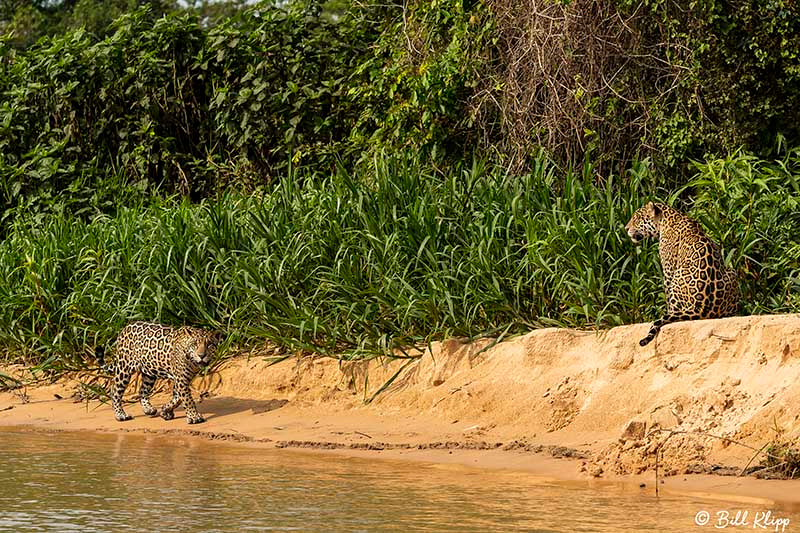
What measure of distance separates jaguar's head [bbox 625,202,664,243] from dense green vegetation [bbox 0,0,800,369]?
0.94 feet

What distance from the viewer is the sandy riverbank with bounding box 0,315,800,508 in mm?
7238

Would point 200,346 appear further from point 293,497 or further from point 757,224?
point 757,224

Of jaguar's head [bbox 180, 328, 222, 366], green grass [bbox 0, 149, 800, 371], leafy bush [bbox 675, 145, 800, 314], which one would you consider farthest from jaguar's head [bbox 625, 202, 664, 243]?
jaguar's head [bbox 180, 328, 222, 366]

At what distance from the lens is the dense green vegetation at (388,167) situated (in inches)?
363

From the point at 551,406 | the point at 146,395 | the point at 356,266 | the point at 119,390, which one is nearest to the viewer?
the point at 551,406

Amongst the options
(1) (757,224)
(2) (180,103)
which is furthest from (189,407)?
(2) (180,103)

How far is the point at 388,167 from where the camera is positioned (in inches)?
420

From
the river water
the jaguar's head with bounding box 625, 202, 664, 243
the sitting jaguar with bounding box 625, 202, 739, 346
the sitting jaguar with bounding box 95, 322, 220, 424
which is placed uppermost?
the jaguar's head with bounding box 625, 202, 664, 243

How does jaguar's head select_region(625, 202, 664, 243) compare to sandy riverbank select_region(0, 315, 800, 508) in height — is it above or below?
above

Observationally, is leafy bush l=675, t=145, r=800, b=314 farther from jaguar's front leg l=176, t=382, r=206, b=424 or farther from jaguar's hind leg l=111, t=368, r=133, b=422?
jaguar's hind leg l=111, t=368, r=133, b=422

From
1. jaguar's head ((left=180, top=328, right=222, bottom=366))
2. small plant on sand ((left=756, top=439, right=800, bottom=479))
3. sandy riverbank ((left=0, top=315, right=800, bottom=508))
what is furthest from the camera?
jaguar's head ((left=180, top=328, right=222, bottom=366))

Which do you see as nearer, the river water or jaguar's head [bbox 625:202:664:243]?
the river water

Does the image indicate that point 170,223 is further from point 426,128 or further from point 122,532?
point 122,532

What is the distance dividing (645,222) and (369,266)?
2.18 meters
